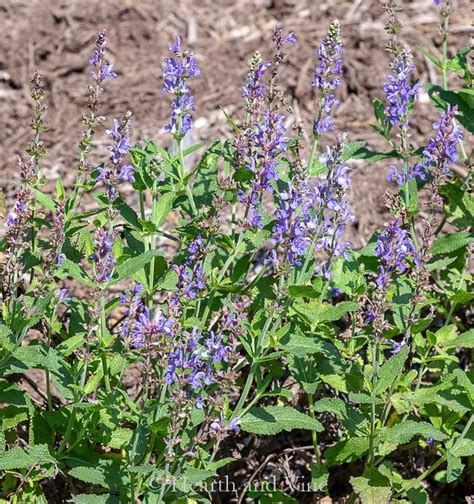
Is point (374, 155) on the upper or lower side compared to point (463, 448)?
upper

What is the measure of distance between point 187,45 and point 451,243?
5.03 m

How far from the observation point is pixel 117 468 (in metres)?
4.32

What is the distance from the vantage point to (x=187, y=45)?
368 inches

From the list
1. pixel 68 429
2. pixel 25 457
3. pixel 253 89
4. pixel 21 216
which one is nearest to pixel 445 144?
pixel 253 89

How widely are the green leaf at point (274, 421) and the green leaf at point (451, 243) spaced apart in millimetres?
1249

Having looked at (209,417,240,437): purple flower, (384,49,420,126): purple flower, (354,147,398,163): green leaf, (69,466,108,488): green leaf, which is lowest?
(69,466,108,488): green leaf

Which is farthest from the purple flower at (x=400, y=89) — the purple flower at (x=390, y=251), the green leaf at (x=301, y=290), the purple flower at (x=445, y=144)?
the green leaf at (x=301, y=290)

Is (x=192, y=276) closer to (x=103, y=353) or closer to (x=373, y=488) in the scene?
(x=103, y=353)

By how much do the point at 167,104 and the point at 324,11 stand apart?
2.06m

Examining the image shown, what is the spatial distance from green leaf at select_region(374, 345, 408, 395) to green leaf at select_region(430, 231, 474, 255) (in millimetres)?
884

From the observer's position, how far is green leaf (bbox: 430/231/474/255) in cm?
498

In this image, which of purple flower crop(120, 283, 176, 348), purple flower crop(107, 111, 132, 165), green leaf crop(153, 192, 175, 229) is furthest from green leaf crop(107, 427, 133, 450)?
purple flower crop(107, 111, 132, 165)

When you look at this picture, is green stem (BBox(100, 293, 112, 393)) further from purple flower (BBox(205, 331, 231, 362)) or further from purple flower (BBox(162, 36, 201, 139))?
purple flower (BBox(162, 36, 201, 139))

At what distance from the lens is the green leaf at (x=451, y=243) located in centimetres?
498
